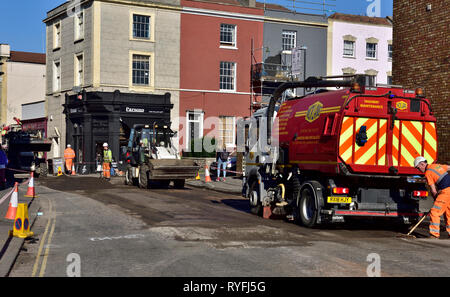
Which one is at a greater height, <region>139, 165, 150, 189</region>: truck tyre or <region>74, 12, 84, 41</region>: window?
<region>74, 12, 84, 41</region>: window

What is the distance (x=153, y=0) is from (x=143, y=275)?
3434cm

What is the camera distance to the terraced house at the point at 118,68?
3856cm

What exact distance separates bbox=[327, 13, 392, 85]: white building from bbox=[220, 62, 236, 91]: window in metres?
7.74

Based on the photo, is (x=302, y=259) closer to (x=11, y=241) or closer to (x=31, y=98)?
(x=11, y=241)

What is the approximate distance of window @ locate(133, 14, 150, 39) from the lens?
39594 mm

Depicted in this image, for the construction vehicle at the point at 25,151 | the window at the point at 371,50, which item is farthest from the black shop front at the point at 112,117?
the window at the point at 371,50

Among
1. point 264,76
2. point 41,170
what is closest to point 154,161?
point 41,170

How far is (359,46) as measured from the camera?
45.5 metres

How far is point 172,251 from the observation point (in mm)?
9773

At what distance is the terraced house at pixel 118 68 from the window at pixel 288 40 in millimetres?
8074

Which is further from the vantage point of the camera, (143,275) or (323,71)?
(323,71)

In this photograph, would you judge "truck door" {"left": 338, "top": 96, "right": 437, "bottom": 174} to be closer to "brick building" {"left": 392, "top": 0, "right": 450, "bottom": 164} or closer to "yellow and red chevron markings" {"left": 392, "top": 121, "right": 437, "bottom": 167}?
"yellow and red chevron markings" {"left": 392, "top": 121, "right": 437, "bottom": 167}

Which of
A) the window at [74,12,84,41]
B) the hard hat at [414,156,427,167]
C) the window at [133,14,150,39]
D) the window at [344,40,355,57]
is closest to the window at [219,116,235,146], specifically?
the window at [133,14,150,39]
